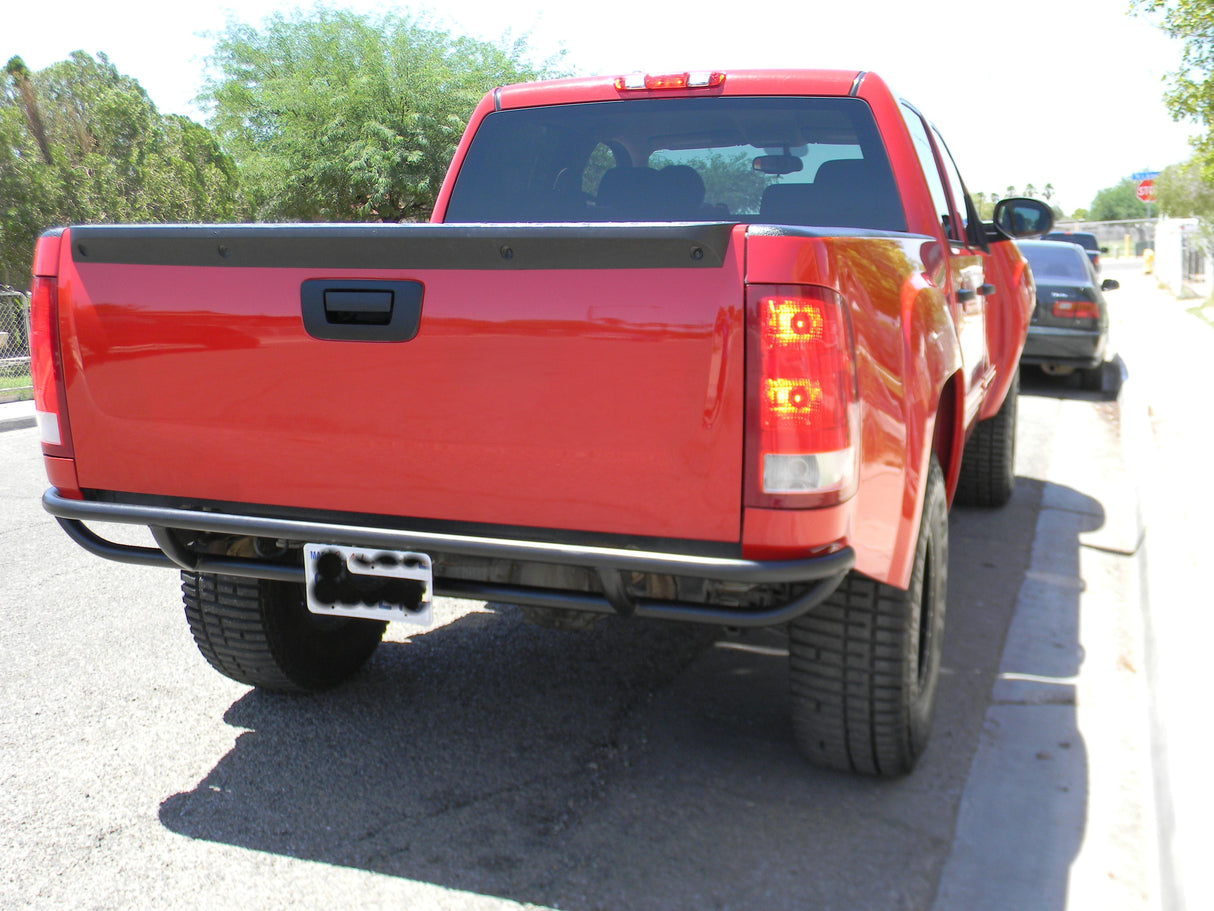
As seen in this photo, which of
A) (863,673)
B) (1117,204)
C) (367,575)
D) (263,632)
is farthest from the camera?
(1117,204)

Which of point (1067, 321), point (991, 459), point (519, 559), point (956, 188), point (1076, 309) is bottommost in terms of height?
point (991, 459)

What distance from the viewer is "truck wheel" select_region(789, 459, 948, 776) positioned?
114 inches

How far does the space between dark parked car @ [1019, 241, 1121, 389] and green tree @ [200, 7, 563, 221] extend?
14.5 meters

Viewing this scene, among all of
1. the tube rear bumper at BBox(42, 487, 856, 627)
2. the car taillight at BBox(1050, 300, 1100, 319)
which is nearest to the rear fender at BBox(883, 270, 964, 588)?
the tube rear bumper at BBox(42, 487, 856, 627)

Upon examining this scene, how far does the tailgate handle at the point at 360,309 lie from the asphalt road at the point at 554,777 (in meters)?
1.35

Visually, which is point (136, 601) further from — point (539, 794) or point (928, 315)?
point (928, 315)

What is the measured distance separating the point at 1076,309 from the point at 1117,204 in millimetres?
118873

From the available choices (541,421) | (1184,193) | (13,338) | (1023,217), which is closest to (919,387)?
(541,421)

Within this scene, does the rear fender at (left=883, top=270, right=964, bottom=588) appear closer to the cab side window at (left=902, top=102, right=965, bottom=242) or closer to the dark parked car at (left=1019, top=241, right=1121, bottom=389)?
the cab side window at (left=902, top=102, right=965, bottom=242)

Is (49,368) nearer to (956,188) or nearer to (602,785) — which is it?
(602,785)

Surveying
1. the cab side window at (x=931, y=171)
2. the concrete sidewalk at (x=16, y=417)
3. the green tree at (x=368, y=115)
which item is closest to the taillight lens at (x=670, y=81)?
the cab side window at (x=931, y=171)

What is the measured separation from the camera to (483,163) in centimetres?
444

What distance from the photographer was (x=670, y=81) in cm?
413

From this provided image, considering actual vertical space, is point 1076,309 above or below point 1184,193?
below
